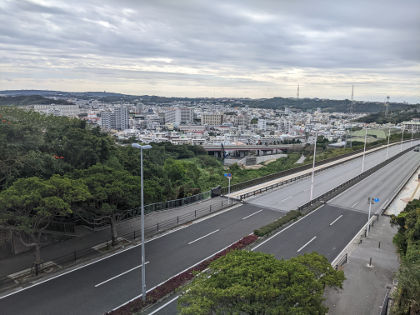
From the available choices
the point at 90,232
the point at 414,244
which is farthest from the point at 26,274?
the point at 414,244

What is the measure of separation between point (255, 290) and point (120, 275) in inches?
392

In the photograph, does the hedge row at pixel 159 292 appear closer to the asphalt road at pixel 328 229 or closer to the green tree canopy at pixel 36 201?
the asphalt road at pixel 328 229

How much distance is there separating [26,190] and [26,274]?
4.58 m

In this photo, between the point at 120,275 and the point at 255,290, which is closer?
the point at 255,290

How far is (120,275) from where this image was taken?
1734cm

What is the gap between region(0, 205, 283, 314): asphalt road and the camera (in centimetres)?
1461

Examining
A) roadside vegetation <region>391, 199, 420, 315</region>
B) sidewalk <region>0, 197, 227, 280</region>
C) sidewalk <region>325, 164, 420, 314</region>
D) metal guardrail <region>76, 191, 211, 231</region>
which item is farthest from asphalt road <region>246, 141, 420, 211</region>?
roadside vegetation <region>391, 199, 420, 315</region>

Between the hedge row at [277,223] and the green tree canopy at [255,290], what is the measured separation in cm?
1126

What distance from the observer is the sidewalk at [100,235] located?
1845 cm

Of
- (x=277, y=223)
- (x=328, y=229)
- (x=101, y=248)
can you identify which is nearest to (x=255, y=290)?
(x=101, y=248)

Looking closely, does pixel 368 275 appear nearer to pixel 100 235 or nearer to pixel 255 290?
pixel 255 290

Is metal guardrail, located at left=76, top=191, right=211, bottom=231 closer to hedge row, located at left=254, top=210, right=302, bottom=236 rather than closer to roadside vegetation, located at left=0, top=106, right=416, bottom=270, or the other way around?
roadside vegetation, located at left=0, top=106, right=416, bottom=270

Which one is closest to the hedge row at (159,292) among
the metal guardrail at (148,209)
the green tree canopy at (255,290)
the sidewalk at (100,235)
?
the green tree canopy at (255,290)

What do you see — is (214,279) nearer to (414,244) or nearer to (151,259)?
(151,259)
